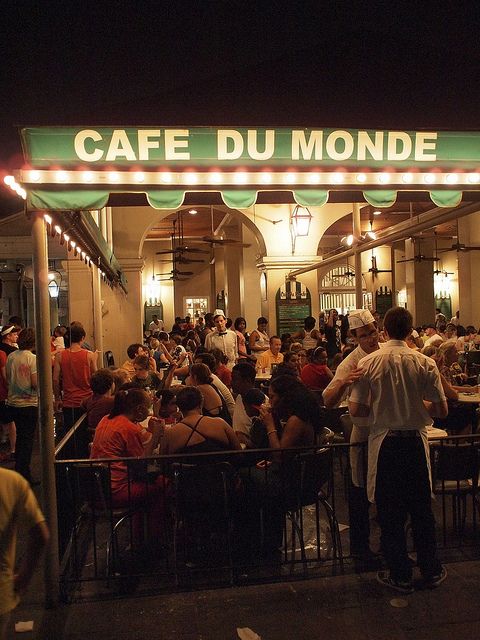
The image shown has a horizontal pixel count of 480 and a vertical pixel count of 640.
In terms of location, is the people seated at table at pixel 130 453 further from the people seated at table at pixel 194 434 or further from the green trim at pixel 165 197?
the green trim at pixel 165 197

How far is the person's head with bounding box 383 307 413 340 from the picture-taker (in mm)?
4820

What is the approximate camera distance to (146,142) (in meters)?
4.86

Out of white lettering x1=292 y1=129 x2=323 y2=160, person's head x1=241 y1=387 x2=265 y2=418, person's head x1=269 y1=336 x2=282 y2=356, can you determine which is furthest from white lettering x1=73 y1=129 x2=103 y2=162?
person's head x1=269 y1=336 x2=282 y2=356

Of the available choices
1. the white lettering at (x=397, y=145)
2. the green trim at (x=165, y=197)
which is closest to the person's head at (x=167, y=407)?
the green trim at (x=165, y=197)

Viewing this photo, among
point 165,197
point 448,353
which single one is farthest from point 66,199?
point 448,353

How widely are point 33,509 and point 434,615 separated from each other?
2961mm

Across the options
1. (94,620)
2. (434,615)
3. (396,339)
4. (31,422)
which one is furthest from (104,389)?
(434,615)

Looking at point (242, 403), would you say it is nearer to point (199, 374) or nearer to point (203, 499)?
point (199, 374)

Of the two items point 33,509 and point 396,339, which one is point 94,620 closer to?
point 33,509

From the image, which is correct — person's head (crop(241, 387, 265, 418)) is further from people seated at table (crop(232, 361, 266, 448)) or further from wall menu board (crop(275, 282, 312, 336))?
wall menu board (crop(275, 282, 312, 336))

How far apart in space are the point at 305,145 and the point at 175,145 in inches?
40.4

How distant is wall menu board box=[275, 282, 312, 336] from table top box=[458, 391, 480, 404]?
8731mm

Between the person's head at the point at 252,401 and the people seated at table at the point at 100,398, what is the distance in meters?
1.63

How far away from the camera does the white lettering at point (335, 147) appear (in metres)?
5.10
